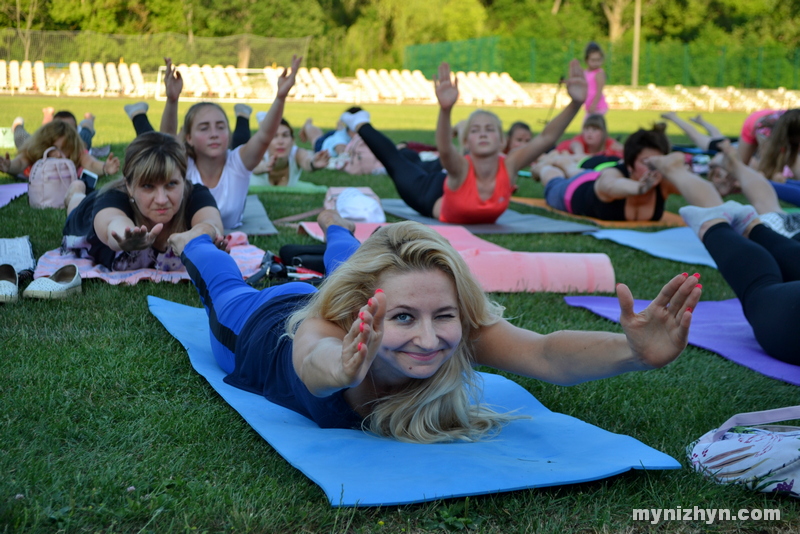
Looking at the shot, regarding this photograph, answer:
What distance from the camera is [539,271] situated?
16.7 ft

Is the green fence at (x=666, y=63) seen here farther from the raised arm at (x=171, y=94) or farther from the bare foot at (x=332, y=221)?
the bare foot at (x=332, y=221)

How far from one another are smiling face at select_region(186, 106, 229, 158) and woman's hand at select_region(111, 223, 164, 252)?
1989mm

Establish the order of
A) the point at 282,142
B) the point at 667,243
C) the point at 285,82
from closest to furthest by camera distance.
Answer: the point at 285,82, the point at 667,243, the point at 282,142

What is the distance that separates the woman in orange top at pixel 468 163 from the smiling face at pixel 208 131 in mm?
1781

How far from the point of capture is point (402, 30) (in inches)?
1778

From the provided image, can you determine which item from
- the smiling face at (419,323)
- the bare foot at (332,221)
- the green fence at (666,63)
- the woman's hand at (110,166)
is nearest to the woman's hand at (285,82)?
the bare foot at (332,221)

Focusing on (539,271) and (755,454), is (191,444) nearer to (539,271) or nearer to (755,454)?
(755,454)

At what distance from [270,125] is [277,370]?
327 cm

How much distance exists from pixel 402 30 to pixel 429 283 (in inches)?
1771

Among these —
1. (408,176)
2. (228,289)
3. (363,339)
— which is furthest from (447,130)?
(363,339)

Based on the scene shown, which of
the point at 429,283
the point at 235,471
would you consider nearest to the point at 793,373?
the point at 429,283

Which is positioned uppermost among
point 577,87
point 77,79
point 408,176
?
point 577,87

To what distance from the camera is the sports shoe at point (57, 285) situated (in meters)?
4.12

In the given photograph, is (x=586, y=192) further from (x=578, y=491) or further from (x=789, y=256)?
(x=578, y=491)
